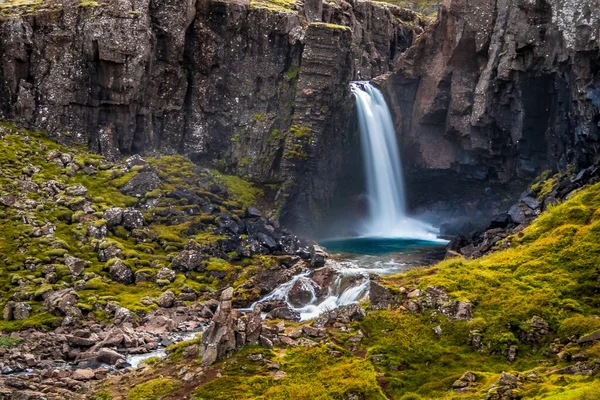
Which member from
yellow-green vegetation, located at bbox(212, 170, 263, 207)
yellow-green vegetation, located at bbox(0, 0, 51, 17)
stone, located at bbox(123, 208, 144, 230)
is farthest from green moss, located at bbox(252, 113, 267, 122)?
yellow-green vegetation, located at bbox(0, 0, 51, 17)

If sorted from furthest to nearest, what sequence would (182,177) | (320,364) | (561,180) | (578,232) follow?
(182,177), (561,180), (578,232), (320,364)

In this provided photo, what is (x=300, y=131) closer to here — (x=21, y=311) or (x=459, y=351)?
(x=21, y=311)

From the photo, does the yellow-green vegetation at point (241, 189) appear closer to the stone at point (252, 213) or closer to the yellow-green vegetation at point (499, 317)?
the stone at point (252, 213)

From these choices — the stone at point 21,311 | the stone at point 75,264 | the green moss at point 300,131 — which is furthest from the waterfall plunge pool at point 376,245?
the stone at point 21,311

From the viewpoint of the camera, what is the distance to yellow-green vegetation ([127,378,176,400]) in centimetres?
2184

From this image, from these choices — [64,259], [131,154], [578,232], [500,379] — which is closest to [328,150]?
[131,154]

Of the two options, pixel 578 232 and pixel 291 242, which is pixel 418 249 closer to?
pixel 291 242

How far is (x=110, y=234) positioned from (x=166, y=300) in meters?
8.87

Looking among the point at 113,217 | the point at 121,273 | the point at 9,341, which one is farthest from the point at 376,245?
the point at 9,341

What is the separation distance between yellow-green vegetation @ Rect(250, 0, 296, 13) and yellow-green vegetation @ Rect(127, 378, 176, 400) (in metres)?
45.4

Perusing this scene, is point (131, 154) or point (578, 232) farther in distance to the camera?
point (131, 154)

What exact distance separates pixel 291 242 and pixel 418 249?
44.5ft

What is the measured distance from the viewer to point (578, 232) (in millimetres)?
28656

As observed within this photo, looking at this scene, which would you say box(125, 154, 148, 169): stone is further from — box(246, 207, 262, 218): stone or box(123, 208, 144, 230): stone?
box(246, 207, 262, 218): stone
